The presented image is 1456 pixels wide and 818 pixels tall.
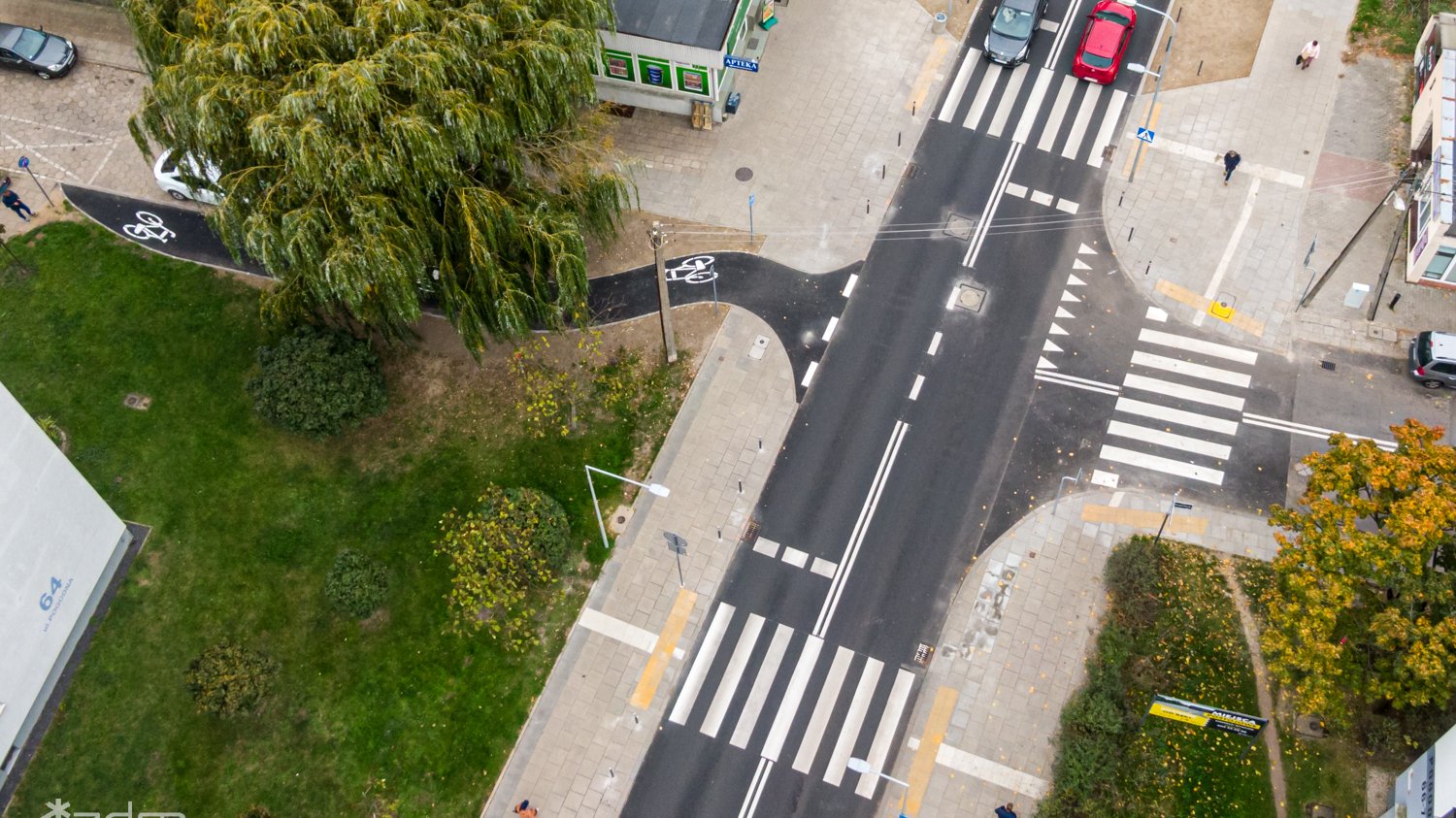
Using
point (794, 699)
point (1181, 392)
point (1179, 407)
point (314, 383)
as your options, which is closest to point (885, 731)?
point (794, 699)

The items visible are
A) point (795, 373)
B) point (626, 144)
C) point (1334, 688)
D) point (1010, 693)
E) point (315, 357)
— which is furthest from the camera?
point (626, 144)

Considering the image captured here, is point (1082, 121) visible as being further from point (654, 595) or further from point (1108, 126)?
point (654, 595)

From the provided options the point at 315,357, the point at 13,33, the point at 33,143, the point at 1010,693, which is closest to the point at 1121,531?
the point at 1010,693

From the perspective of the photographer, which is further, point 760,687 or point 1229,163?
point 1229,163

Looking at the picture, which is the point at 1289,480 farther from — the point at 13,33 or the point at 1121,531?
the point at 13,33

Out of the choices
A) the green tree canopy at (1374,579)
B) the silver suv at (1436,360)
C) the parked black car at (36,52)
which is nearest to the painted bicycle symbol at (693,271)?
the green tree canopy at (1374,579)

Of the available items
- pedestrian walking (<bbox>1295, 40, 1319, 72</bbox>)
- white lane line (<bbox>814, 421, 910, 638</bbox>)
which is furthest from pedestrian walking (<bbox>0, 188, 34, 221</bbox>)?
pedestrian walking (<bbox>1295, 40, 1319, 72</bbox>)
